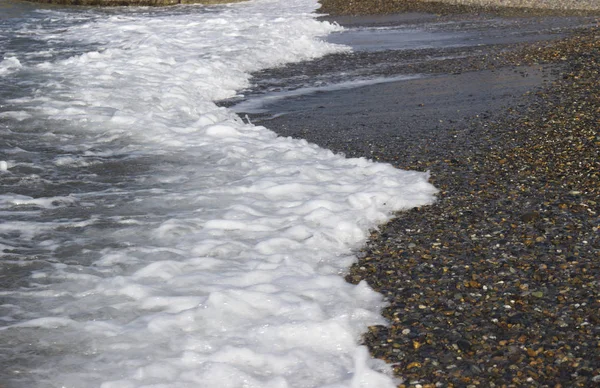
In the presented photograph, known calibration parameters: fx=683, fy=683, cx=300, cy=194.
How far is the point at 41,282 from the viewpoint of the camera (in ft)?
15.9

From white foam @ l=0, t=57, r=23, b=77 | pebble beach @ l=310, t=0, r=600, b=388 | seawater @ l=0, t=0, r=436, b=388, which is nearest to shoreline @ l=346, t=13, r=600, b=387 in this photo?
pebble beach @ l=310, t=0, r=600, b=388

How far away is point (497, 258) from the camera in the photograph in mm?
4977

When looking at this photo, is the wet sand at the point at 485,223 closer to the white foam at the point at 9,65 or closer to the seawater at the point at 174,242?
the seawater at the point at 174,242

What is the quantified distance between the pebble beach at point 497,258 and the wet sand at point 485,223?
0.04ft

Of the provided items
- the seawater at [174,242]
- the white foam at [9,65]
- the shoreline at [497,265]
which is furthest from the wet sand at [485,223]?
the white foam at [9,65]

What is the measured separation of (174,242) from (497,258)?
2.52 metres

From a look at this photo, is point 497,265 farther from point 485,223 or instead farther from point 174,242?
point 174,242

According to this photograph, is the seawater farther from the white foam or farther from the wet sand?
the white foam

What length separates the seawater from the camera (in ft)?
13.0

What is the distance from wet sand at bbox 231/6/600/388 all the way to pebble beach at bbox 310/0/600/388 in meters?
0.01

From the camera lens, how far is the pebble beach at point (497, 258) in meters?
3.82

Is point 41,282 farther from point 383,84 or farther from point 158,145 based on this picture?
point 383,84

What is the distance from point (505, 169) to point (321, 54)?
8578mm

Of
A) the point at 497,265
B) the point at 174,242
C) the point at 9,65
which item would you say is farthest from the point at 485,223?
the point at 9,65
